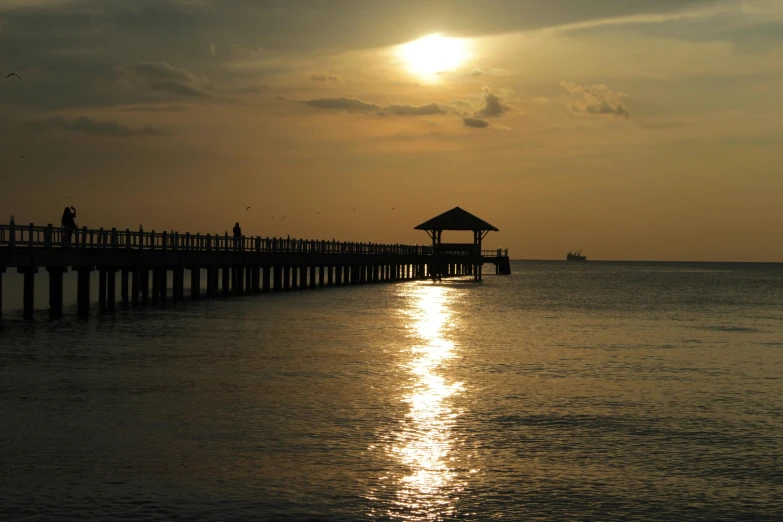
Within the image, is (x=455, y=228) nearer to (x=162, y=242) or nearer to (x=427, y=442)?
(x=162, y=242)

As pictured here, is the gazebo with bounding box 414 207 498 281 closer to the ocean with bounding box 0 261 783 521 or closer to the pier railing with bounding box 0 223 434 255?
the pier railing with bounding box 0 223 434 255

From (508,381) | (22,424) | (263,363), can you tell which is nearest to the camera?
(22,424)

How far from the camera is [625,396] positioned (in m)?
17.7

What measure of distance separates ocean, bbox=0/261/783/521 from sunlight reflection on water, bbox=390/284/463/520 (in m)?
0.04

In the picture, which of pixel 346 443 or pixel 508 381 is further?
pixel 508 381

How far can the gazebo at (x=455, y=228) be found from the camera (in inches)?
3428

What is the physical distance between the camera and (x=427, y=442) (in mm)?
13148

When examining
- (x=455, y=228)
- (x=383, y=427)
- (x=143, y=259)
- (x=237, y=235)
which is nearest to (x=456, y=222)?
(x=455, y=228)

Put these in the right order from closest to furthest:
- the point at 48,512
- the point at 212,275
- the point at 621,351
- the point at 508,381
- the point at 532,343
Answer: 1. the point at 48,512
2. the point at 508,381
3. the point at 621,351
4. the point at 532,343
5. the point at 212,275

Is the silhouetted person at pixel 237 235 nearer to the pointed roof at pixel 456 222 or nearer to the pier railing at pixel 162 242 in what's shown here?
the pier railing at pixel 162 242

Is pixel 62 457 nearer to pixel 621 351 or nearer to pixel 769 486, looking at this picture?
pixel 769 486

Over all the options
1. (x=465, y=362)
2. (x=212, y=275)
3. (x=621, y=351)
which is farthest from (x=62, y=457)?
(x=212, y=275)

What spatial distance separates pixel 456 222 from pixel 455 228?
62cm

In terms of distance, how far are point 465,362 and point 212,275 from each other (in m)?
29.6
